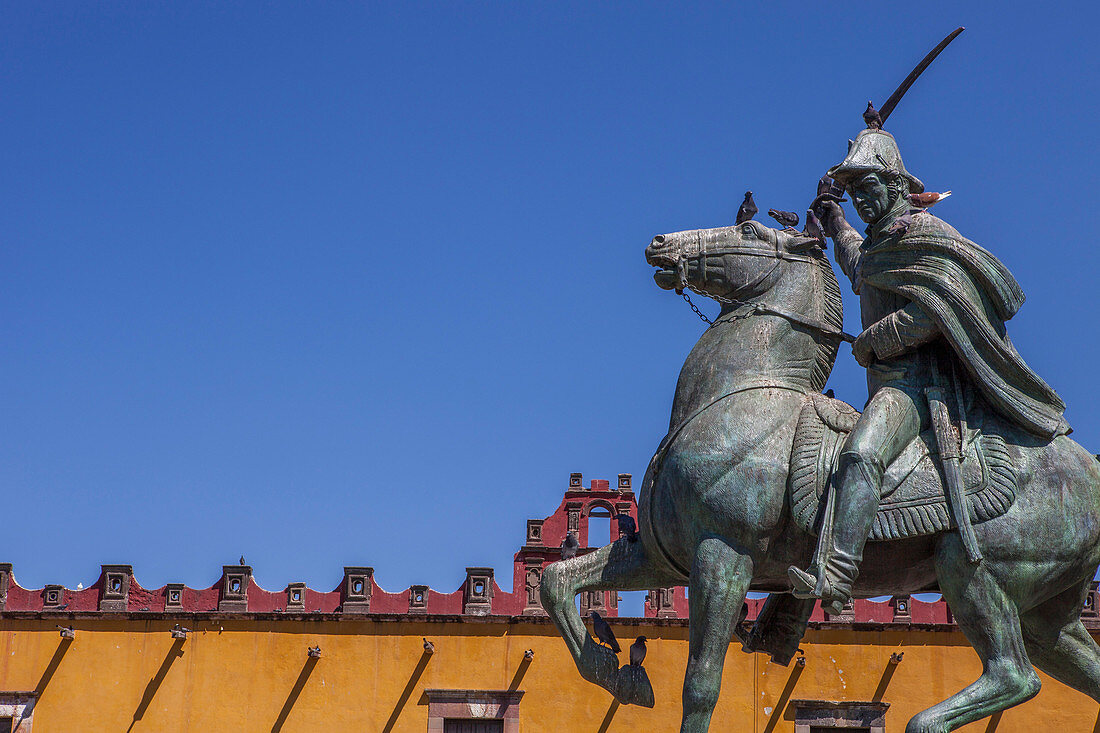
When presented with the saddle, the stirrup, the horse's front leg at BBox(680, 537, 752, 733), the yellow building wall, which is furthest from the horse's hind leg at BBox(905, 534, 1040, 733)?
the yellow building wall

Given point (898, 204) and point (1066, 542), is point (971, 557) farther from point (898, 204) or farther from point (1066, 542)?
point (898, 204)

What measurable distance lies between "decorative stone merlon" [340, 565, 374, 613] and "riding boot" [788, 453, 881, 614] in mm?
22439

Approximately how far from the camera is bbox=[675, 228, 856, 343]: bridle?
6.39m

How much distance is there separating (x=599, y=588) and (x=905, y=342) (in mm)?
1550

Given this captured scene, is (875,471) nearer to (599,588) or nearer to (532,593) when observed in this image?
(599,588)

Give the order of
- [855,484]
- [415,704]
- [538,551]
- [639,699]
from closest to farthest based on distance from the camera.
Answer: [855,484] < [639,699] < [415,704] < [538,551]

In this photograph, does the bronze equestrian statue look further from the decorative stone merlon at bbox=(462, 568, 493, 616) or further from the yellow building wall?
the decorative stone merlon at bbox=(462, 568, 493, 616)

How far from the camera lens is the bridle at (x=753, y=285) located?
6.39 metres

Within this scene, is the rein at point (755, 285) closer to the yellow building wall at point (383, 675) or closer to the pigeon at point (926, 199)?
the pigeon at point (926, 199)

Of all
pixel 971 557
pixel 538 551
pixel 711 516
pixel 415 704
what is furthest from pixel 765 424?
pixel 538 551

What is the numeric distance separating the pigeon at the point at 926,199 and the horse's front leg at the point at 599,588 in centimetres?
175

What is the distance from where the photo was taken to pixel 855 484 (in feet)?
19.0

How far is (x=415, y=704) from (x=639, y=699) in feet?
69.8

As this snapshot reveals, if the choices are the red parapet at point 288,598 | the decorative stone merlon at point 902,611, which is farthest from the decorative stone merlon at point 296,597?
the decorative stone merlon at point 902,611
